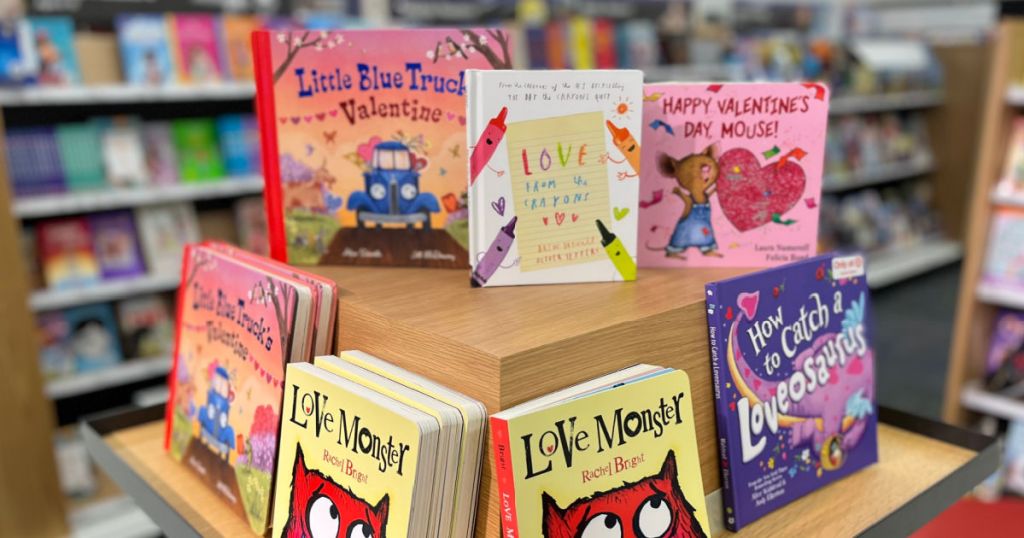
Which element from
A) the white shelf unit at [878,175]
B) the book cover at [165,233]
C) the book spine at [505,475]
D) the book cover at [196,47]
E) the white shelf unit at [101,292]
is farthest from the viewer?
the white shelf unit at [878,175]

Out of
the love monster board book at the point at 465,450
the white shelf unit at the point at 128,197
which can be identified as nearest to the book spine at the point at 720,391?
A: the love monster board book at the point at 465,450

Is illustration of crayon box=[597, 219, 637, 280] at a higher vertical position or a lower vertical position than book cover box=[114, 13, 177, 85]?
lower

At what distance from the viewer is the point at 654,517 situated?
0.85m

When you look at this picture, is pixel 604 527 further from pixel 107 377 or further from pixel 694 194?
pixel 107 377

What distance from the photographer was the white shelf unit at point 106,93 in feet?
8.36

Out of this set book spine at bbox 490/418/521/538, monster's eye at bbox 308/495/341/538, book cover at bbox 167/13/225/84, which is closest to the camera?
book spine at bbox 490/418/521/538

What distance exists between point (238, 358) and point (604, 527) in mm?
556

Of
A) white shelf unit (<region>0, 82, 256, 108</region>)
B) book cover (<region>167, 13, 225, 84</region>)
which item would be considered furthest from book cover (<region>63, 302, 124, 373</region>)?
book cover (<region>167, 13, 225, 84</region>)

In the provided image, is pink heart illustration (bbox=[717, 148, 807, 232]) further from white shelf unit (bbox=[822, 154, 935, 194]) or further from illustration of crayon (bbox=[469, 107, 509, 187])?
white shelf unit (bbox=[822, 154, 935, 194])

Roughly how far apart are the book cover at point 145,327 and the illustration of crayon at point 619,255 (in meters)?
2.52

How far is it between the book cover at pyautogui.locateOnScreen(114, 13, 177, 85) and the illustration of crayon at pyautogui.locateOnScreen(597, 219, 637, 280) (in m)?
2.38


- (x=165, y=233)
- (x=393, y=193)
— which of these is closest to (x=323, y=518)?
(x=393, y=193)

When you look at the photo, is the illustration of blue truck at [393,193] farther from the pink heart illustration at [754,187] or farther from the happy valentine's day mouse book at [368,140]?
the pink heart illustration at [754,187]

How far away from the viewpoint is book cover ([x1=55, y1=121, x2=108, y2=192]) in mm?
2801
